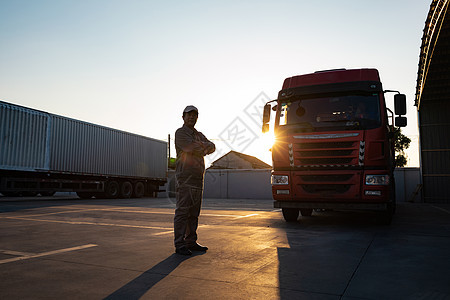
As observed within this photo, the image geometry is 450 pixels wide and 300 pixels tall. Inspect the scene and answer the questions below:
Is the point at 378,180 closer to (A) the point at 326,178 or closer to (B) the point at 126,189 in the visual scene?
(A) the point at 326,178

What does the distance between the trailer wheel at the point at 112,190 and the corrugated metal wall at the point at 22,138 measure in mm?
4661

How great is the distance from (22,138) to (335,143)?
46.7 ft

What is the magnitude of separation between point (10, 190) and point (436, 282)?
56.0 feet

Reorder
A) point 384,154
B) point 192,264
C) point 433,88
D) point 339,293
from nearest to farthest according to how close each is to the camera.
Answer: point 339,293
point 192,264
point 384,154
point 433,88

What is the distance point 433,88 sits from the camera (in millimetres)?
17609

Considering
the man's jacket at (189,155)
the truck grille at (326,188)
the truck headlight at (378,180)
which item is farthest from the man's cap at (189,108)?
the truck headlight at (378,180)

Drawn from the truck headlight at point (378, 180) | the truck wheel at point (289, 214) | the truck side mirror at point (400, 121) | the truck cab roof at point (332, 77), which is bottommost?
the truck wheel at point (289, 214)

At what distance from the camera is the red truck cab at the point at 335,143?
649 centimetres

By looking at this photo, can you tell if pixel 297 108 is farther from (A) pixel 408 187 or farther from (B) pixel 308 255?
(A) pixel 408 187

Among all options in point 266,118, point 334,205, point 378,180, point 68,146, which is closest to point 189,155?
point 334,205

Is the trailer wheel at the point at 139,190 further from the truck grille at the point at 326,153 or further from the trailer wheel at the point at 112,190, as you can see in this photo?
the truck grille at the point at 326,153

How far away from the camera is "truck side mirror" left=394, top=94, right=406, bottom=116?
7.15 metres

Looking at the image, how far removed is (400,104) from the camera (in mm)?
7164

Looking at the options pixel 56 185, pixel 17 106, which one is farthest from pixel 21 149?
pixel 56 185
